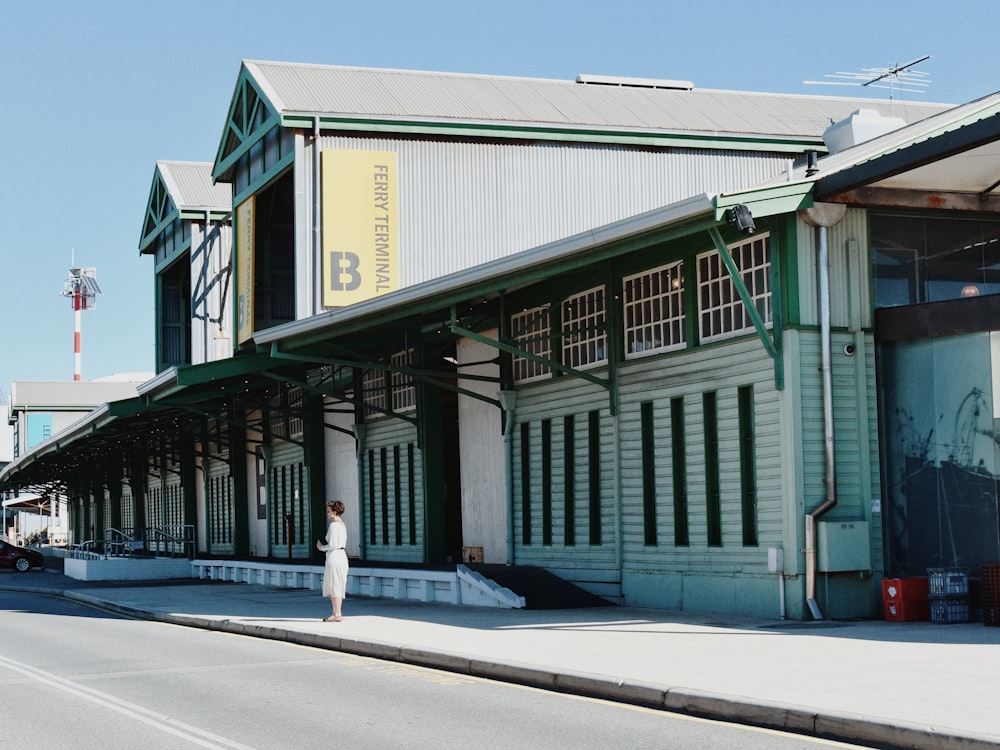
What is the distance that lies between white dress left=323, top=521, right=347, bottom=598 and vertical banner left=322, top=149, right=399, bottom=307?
12.2 metres

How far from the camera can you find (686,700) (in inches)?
430

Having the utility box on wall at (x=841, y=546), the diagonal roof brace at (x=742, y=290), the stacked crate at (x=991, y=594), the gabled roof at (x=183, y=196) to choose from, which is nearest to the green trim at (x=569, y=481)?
the diagonal roof brace at (x=742, y=290)

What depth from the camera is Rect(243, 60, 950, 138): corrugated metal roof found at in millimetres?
32500

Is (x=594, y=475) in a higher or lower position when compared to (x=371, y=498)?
higher

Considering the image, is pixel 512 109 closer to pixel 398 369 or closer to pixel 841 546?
pixel 398 369

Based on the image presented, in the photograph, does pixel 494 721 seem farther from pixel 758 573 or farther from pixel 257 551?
pixel 257 551

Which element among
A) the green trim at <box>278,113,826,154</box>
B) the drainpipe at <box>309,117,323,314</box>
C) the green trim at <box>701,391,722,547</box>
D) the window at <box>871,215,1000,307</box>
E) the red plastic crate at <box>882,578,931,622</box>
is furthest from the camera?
the green trim at <box>278,113,826,154</box>

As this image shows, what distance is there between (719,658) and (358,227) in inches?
783

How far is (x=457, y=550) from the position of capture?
1132 inches

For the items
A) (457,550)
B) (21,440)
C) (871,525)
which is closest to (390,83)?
(457,550)

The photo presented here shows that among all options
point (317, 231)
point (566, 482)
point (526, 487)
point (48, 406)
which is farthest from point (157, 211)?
point (48, 406)

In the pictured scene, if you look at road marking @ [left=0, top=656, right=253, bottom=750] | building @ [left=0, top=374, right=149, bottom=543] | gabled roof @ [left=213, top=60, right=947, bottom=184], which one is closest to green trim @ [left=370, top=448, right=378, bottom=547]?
gabled roof @ [left=213, top=60, right=947, bottom=184]

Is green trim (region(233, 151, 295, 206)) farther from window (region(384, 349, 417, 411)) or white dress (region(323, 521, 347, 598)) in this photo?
white dress (region(323, 521, 347, 598))

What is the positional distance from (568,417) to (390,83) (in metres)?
14.6
